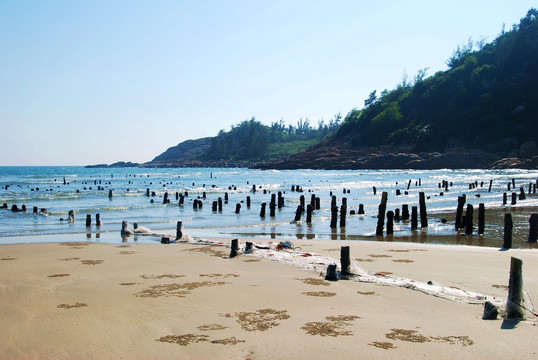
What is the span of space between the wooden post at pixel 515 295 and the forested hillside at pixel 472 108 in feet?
355

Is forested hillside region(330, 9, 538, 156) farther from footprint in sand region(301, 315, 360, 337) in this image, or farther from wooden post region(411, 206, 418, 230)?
footprint in sand region(301, 315, 360, 337)

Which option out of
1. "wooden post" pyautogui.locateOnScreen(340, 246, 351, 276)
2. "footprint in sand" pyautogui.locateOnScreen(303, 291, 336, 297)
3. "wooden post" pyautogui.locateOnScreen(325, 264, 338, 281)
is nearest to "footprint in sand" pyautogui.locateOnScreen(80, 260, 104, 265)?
"wooden post" pyautogui.locateOnScreen(325, 264, 338, 281)

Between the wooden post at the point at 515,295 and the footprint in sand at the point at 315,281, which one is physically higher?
the wooden post at the point at 515,295

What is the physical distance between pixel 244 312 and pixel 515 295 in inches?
185

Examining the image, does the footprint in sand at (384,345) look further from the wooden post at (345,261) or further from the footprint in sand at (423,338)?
the wooden post at (345,261)

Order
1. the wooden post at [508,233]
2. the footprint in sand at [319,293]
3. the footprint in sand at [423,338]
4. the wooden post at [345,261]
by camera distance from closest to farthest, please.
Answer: the footprint in sand at [423,338] < the footprint in sand at [319,293] < the wooden post at [345,261] < the wooden post at [508,233]

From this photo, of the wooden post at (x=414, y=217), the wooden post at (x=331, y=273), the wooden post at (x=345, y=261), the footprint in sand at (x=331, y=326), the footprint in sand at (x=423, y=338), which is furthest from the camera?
the wooden post at (x=414, y=217)

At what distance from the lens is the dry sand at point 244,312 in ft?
22.2

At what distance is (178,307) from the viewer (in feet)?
29.2

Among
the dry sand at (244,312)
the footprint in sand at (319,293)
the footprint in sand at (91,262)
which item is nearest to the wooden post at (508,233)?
the dry sand at (244,312)

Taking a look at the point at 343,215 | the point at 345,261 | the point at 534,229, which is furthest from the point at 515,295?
the point at 343,215

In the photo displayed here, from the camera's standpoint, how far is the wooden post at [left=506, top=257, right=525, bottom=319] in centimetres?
806

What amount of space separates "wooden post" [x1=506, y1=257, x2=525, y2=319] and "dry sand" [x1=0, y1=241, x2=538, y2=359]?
21 centimetres

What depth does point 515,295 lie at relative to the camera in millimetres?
8148
